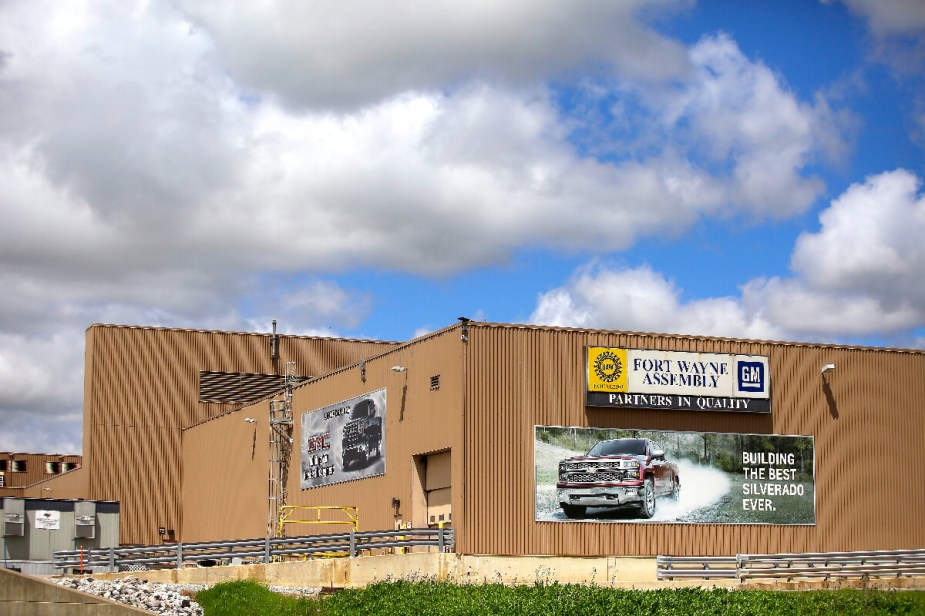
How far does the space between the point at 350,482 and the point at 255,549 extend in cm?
509

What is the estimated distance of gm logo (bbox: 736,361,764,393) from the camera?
40.6 metres

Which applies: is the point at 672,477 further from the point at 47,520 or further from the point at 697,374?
the point at 47,520

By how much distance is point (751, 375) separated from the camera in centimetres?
4072

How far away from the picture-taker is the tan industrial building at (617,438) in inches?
1486

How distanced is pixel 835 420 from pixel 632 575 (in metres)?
9.05

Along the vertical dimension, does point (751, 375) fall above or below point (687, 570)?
above

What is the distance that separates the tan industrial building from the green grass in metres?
6.87

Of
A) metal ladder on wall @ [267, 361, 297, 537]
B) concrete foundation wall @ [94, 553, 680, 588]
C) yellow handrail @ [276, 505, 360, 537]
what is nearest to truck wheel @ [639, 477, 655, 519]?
concrete foundation wall @ [94, 553, 680, 588]

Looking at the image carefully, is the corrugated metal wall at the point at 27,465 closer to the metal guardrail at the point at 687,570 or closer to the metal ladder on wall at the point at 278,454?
the metal ladder on wall at the point at 278,454

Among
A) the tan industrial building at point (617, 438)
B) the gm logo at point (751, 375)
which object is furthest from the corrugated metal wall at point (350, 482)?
the gm logo at point (751, 375)

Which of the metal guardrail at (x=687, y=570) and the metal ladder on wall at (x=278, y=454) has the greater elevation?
the metal ladder on wall at (x=278, y=454)

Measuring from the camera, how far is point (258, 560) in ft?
140

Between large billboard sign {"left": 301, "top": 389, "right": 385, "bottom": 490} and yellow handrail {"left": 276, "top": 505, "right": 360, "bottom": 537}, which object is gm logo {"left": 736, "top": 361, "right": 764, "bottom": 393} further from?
yellow handrail {"left": 276, "top": 505, "right": 360, "bottom": 537}

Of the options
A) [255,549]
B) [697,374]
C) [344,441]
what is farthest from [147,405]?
[697,374]
